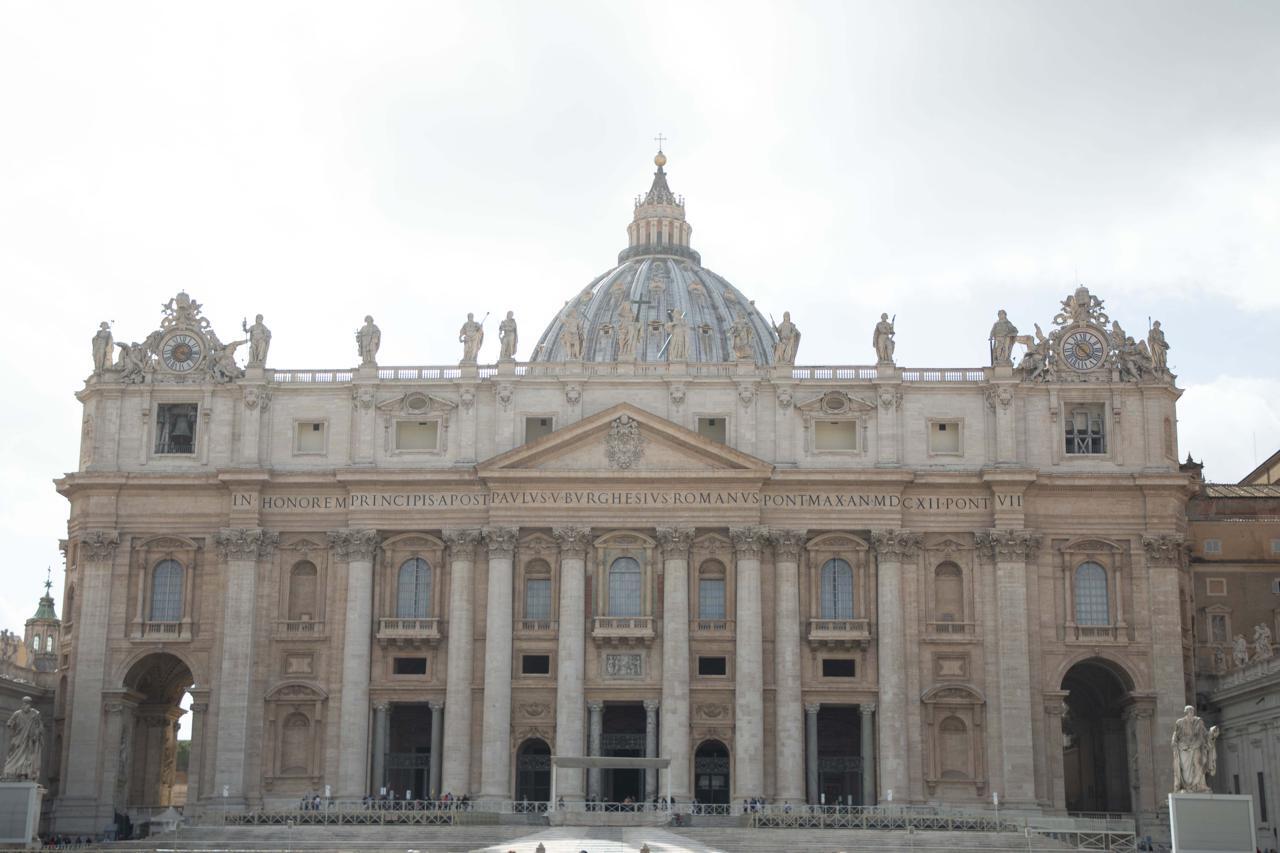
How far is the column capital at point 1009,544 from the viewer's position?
3120 inches

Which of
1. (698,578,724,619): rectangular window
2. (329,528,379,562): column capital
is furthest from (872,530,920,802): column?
(329,528,379,562): column capital

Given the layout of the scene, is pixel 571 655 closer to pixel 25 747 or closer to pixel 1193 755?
pixel 25 747

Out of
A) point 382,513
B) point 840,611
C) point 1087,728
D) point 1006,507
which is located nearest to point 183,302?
point 382,513

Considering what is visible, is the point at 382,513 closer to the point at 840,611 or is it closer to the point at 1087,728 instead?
the point at 840,611

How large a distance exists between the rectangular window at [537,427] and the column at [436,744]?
1210 centimetres

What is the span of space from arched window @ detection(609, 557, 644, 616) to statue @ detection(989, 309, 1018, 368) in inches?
706

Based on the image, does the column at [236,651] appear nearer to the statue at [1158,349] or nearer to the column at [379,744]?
the column at [379,744]

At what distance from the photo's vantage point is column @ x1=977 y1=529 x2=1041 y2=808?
7694 centimetres

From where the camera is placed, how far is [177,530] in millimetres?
81750

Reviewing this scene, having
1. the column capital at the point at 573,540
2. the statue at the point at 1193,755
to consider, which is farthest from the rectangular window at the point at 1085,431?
the column capital at the point at 573,540

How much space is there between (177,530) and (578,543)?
1760 centimetres

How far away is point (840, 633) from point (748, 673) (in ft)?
13.8

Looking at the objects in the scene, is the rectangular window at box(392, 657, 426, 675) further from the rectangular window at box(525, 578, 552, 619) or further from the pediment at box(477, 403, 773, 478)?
the pediment at box(477, 403, 773, 478)

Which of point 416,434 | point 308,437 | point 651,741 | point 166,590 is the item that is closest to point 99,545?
point 166,590
